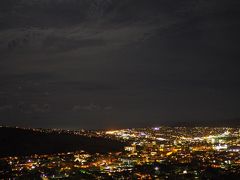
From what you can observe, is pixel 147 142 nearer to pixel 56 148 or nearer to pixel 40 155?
pixel 56 148

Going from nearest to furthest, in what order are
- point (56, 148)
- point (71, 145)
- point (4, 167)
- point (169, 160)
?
1. point (4, 167)
2. point (169, 160)
3. point (56, 148)
4. point (71, 145)

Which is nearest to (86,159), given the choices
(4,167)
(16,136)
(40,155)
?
(40,155)

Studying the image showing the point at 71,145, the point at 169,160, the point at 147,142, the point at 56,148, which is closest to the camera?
the point at 169,160

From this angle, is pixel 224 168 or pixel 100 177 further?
pixel 224 168

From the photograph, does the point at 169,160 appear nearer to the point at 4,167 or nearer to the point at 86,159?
the point at 86,159

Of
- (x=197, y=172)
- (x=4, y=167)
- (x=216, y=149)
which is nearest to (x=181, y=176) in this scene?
(x=197, y=172)

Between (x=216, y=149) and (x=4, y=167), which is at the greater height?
(x=4, y=167)
